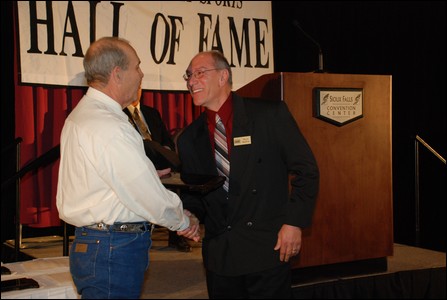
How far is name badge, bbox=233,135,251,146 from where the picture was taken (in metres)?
2.48

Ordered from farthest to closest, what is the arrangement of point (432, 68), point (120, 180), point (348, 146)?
1. point (432, 68)
2. point (348, 146)
3. point (120, 180)

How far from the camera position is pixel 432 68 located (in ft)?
19.2

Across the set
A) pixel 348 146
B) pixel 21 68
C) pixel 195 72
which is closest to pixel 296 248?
pixel 195 72

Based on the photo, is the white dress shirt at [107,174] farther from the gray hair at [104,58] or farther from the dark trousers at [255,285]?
the dark trousers at [255,285]

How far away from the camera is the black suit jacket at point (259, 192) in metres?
2.44

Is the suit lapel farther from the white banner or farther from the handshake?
the white banner

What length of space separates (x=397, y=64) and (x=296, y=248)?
4.23 metres

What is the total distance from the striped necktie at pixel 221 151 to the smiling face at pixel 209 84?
0.09 meters

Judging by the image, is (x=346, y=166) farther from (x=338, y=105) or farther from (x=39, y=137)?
(x=39, y=137)

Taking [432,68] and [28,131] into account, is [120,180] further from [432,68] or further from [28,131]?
[432,68]

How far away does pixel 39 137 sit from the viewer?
5328 millimetres

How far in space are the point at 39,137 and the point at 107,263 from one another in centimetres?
351

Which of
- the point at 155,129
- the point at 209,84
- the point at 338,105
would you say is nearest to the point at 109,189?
the point at 209,84

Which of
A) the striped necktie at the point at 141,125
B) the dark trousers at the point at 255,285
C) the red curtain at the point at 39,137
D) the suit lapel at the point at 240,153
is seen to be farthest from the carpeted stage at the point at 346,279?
the suit lapel at the point at 240,153
